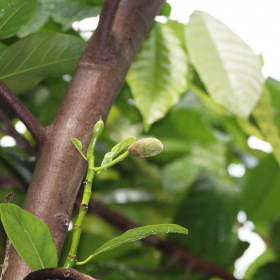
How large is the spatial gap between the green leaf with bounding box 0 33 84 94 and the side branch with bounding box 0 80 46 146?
0.32ft

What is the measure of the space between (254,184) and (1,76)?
70cm

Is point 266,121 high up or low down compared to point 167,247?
up

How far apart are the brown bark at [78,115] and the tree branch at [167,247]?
1.40 feet

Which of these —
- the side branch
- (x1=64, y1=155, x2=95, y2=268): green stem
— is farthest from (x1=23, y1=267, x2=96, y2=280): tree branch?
the side branch

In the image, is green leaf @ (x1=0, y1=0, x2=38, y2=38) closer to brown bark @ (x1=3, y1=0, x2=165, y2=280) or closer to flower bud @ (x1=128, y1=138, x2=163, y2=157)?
brown bark @ (x1=3, y1=0, x2=165, y2=280)

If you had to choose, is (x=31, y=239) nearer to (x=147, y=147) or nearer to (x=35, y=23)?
(x=147, y=147)

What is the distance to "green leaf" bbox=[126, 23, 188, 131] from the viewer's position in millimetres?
628

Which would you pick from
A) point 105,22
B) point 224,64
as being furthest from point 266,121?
point 105,22

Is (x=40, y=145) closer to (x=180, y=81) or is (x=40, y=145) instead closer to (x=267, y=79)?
(x=180, y=81)

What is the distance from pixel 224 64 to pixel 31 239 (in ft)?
1.33

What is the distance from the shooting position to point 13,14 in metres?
0.45

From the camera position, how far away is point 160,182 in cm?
105

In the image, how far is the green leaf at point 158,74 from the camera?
63 centimetres

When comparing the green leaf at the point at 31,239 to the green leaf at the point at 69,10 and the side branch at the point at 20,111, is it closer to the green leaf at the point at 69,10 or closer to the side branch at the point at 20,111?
the side branch at the point at 20,111
